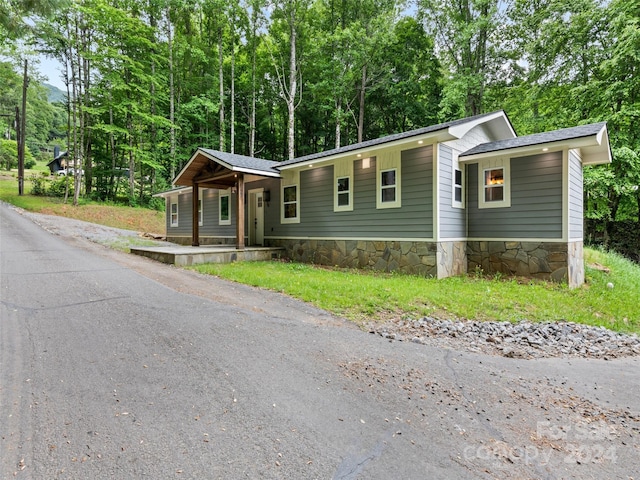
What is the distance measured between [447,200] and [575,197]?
3034 millimetres

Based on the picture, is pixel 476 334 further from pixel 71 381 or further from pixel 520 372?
pixel 71 381

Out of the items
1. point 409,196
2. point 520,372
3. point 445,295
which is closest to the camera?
point 520,372

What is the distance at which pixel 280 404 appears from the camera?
254 centimetres

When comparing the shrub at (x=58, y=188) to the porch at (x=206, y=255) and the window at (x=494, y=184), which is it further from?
the window at (x=494, y=184)

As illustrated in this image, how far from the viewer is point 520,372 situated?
11.0 feet

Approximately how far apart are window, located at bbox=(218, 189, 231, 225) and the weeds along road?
8.92m

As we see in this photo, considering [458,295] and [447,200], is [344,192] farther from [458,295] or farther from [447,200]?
[458,295]

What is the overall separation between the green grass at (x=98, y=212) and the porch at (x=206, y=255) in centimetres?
874

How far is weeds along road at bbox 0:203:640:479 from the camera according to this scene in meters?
1.92

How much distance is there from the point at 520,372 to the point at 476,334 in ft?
3.79

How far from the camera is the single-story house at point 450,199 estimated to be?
7.58 m

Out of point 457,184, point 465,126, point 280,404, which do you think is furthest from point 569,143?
point 280,404

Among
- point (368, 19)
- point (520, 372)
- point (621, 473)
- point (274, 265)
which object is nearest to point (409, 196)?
point (274, 265)

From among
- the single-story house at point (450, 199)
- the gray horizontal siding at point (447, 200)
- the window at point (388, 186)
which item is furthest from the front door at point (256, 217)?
the gray horizontal siding at point (447, 200)
